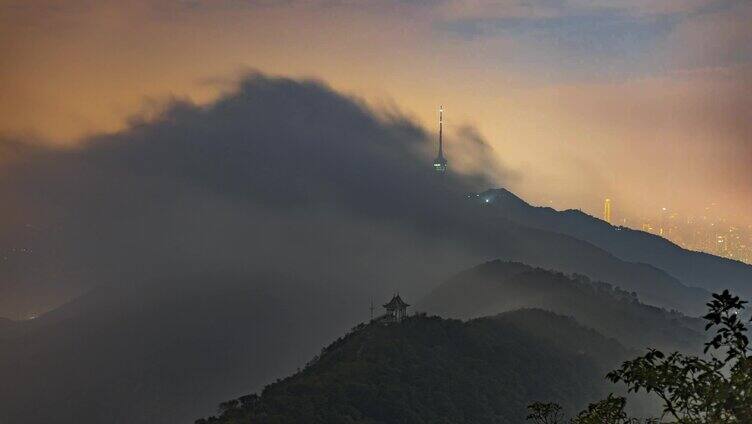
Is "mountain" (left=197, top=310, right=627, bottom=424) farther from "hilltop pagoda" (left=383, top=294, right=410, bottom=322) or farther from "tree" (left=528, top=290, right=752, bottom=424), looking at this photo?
"tree" (left=528, top=290, right=752, bottom=424)

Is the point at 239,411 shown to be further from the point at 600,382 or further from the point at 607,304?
the point at 607,304

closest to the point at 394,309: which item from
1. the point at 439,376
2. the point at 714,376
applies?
the point at 439,376

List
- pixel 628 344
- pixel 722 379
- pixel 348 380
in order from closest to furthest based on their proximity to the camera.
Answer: pixel 722 379, pixel 348 380, pixel 628 344

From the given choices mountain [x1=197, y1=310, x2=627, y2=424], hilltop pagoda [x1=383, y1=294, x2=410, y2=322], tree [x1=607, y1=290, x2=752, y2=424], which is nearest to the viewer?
tree [x1=607, y1=290, x2=752, y2=424]

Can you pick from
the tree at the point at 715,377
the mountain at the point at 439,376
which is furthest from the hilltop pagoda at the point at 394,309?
the tree at the point at 715,377

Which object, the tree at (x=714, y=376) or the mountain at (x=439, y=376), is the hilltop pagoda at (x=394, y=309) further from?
the tree at (x=714, y=376)

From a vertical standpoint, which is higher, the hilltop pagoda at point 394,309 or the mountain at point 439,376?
the hilltop pagoda at point 394,309

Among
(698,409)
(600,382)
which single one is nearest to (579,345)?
(600,382)

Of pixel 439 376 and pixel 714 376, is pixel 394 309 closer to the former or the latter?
pixel 439 376

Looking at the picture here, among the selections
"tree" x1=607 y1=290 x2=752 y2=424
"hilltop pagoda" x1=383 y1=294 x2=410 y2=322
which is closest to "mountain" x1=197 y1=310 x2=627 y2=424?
"hilltop pagoda" x1=383 y1=294 x2=410 y2=322
